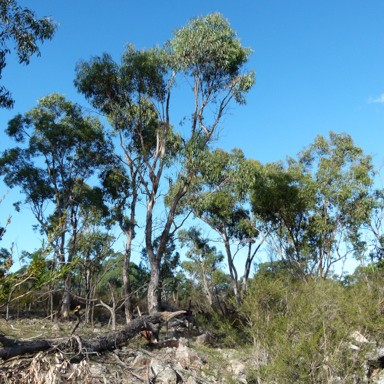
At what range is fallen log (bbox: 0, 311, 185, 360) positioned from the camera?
5027 millimetres

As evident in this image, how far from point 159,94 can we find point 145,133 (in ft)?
5.98

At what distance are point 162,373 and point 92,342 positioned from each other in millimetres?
1500

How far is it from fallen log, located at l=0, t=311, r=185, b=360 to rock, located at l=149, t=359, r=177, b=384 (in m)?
1.16

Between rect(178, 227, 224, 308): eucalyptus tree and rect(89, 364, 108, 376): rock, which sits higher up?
rect(178, 227, 224, 308): eucalyptus tree

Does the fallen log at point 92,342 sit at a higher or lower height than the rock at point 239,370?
higher

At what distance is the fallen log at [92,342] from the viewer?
503cm

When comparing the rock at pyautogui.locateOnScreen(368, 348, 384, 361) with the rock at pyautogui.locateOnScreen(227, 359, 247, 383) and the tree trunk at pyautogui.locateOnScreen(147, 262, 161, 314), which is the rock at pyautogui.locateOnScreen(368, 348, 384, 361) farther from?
the tree trunk at pyautogui.locateOnScreen(147, 262, 161, 314)

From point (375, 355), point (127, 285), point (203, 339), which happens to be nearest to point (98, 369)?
point (375, 355)

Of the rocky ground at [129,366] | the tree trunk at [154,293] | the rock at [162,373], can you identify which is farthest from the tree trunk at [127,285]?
the rock at [162,373]

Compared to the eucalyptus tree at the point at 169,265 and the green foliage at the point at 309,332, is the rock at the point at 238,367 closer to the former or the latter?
the green foliage at the point at 309,332

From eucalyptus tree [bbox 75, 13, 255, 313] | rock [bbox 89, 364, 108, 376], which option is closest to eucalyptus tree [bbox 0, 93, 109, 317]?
eucalyptus tree [bbox 75, 13, 255, 313]

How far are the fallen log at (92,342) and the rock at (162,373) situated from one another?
1162 mm

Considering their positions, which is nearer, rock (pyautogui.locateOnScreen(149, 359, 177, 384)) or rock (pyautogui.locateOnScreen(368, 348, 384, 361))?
rock (pyautogui.locateOnScreen(368, 348, 384, 361))

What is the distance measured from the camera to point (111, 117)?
40.2 feet
